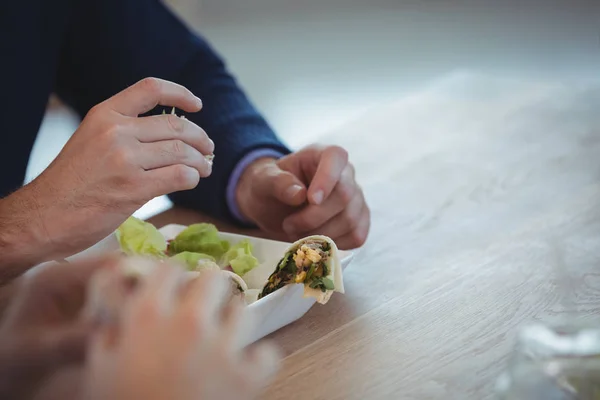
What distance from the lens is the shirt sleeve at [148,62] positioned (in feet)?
4.32

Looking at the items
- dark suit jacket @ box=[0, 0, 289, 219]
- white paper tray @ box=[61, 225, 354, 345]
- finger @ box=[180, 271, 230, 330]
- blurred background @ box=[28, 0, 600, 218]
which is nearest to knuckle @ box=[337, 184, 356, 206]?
white paper tray @ box=[61, 225, 354, 345]

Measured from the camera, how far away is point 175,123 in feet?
2.87

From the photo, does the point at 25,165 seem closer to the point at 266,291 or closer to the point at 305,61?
the point at 266,291

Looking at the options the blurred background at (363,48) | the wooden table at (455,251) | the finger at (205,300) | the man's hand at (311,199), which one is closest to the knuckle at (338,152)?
the man's hand at (311,199)

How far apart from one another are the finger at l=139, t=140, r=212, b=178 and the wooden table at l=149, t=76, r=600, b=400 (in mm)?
209

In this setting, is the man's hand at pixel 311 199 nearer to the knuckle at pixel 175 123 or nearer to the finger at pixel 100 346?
the knuckle at pixel 175 123

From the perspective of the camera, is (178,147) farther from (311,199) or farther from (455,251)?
(455,251)

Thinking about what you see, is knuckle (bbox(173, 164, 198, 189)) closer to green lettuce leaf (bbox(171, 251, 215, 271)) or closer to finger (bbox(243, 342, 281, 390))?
green lettuce leaf (bbox(171, 251, 215, 271))

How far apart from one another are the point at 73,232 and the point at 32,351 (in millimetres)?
423

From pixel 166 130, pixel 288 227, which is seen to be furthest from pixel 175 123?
pixel 288 227

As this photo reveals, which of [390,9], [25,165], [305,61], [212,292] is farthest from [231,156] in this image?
[390,9]

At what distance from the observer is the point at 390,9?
205 inches

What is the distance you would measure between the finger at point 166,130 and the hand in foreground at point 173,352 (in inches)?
16.3

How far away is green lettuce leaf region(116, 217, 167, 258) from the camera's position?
3.01 feet
